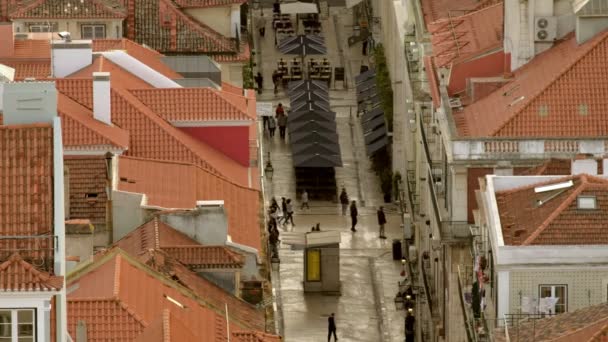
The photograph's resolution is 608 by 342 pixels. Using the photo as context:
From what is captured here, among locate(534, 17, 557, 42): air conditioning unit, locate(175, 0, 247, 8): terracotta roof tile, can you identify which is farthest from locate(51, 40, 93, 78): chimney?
locate(175, 0, 247, 8): terracotta roof tile

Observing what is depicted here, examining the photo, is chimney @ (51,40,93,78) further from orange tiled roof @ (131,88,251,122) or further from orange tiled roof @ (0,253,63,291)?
orange tiled roof @ (0,253,63,291)

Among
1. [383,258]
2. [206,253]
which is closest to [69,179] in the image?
[206,253]

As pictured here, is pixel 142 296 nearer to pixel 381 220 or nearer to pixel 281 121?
pixel 381 220

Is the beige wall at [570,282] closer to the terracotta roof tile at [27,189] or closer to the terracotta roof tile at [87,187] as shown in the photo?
the terracotta roof tile at [87,187]

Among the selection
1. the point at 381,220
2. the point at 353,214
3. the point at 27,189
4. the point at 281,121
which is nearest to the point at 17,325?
the point at 27,189

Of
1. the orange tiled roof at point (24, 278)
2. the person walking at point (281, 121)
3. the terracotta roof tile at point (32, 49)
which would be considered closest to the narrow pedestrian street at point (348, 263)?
the person walking at point (281, 121)
